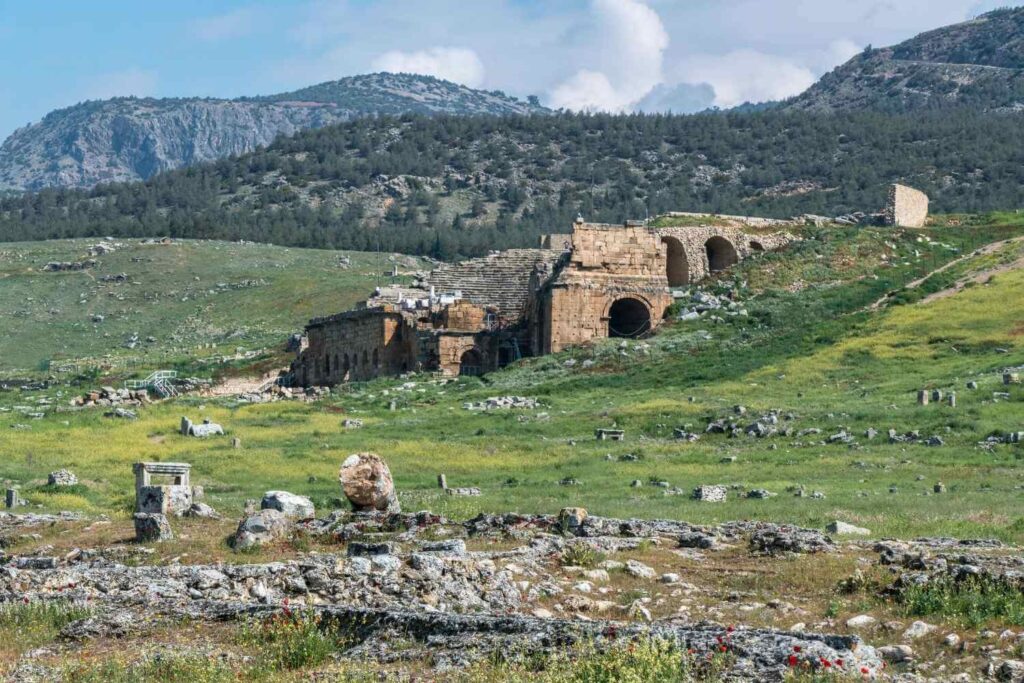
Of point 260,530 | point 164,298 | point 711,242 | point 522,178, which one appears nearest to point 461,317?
point 711,242

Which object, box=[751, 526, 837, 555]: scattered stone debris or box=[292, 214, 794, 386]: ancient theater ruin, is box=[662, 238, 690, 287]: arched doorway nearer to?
box=[292, 214, 794, 386]: ancient theater ruin

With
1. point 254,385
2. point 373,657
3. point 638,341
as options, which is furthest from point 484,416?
point 373,657

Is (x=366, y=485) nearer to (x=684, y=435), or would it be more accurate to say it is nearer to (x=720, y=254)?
(x=684, y=435)

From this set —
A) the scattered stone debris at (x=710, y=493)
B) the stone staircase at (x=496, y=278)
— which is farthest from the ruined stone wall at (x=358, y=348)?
the scattered stone debris at (x=710, y=493)

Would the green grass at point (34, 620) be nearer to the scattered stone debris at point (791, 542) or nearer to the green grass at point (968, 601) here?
the green grass at point (968, 601)

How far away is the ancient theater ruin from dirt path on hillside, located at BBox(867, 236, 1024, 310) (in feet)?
19.5

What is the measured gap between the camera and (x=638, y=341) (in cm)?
4816

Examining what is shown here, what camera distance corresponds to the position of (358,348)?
181ft

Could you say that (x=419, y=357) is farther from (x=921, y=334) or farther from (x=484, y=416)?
(x=921, y=334)

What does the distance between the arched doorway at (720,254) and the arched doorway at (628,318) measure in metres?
4.60

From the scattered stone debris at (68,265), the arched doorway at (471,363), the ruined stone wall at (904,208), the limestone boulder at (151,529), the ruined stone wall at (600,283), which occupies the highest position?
the ruined stone wall at (904,208)

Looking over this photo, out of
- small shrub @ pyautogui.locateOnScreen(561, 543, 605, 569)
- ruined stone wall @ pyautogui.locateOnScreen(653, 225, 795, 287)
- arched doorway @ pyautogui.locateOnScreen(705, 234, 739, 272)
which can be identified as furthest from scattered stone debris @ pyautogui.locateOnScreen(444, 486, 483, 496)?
arched doorway @ pyautogui.locateOnScreen(705, 234, 739, 272)

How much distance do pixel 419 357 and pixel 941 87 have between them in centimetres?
15979

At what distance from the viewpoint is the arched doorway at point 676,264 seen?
5516 cm
